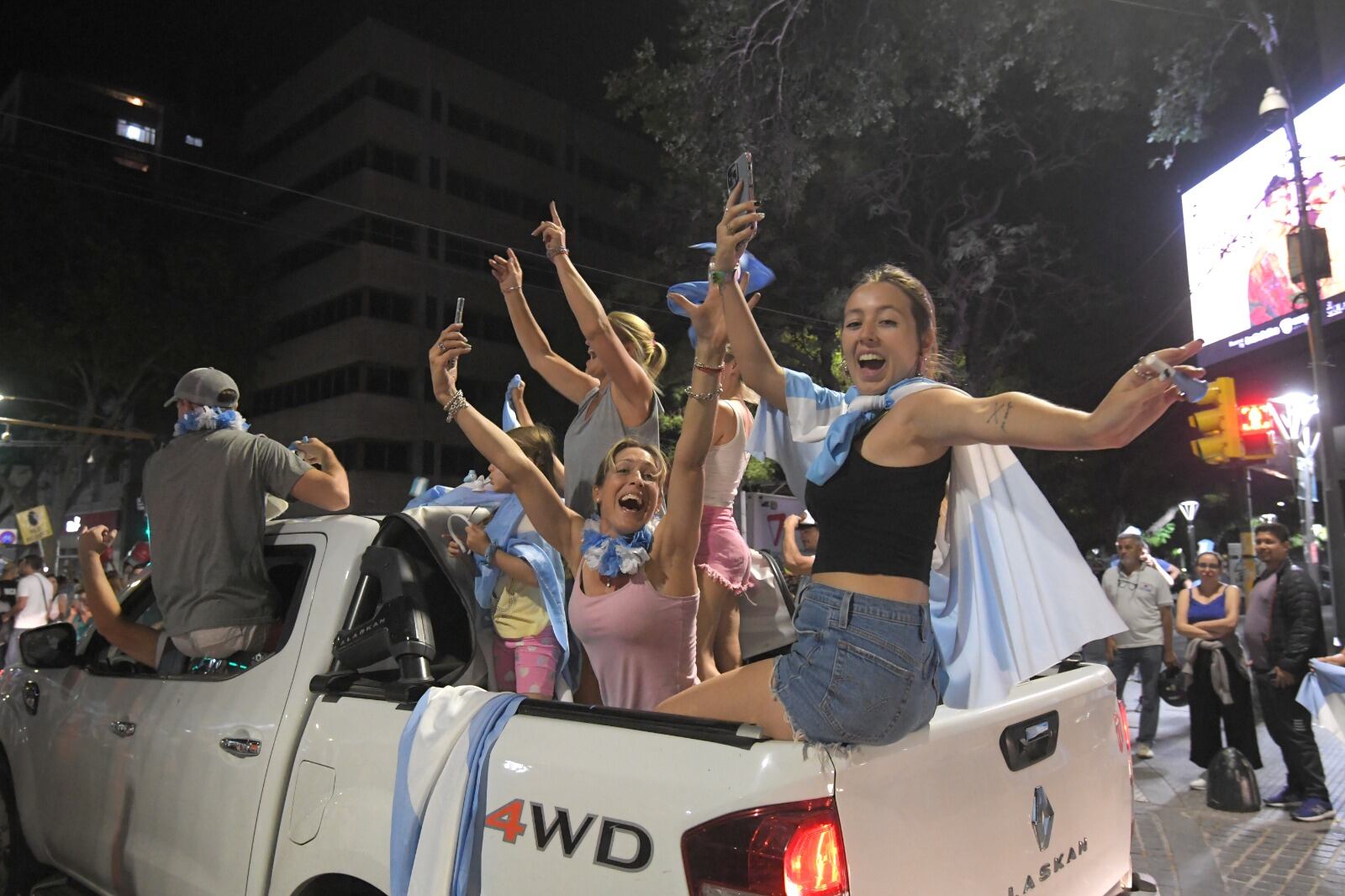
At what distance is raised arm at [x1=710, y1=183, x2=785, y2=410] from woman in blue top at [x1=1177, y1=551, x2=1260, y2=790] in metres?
6.08

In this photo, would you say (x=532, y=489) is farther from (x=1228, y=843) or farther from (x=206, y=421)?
(x=1228, y=843)

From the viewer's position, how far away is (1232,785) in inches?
260

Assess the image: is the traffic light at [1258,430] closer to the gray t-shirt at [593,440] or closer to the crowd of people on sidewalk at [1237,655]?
the crowd of people on sidewalk at [1237,655]

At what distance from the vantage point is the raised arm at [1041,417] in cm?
176

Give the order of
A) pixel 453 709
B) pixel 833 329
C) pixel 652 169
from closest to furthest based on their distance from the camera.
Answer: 1. pixel 453 709
2. pixel 833 329
3. pixel 652 169

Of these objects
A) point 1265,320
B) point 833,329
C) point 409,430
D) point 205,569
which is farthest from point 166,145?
→ point 205,569

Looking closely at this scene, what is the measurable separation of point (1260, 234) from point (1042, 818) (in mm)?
17198

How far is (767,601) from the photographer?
152 inches

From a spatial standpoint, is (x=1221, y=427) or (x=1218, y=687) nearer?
(x=1218, y=687)

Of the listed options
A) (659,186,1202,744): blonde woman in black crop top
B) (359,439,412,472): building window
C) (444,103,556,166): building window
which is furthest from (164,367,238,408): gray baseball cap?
(444,103,556,166): building window

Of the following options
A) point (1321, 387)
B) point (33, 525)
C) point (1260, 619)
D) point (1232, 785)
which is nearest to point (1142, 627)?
point (1260, 619)

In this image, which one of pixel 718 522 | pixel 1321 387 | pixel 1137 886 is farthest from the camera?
pixel 1321 387

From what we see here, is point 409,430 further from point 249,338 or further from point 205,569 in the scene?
point 205,569

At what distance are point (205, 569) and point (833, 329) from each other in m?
16.3
